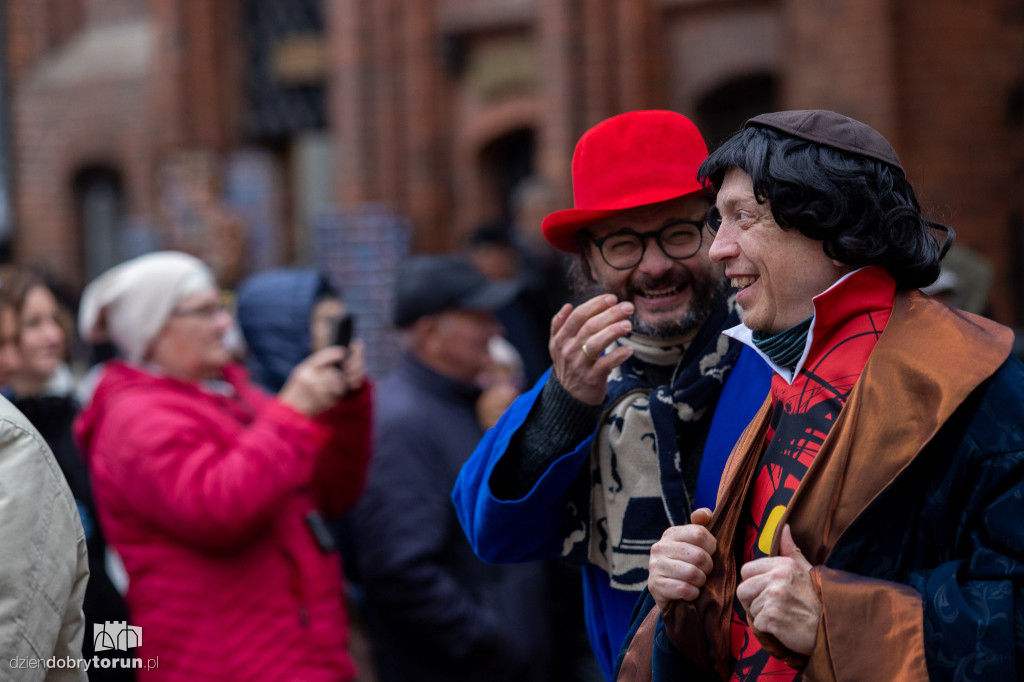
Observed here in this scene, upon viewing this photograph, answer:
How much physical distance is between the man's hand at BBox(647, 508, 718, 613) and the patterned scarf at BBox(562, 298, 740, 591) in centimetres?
28

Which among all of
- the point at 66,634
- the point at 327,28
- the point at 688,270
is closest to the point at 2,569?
the point at 66,634

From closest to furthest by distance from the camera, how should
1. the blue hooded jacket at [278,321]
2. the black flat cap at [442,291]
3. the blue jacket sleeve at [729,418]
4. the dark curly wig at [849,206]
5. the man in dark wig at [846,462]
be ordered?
the man in dark wig at [846,462], the dark curly wig at [849,206], the blue jacket sleeve at [729,418], the black flat cap at [442,291], the blue hooded jacket at [278,321]

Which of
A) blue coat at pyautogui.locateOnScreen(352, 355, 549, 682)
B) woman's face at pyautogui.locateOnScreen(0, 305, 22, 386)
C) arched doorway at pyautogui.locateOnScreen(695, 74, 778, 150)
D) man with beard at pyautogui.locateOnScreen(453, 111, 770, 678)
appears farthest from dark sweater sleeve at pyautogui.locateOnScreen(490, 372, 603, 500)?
arched doorway at pyautogui.locateOnScreen(695, 74, 778, 150)

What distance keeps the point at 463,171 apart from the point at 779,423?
9.13 metres

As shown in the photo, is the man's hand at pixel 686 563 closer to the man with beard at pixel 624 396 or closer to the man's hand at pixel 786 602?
the man's hand at pixel 786 602

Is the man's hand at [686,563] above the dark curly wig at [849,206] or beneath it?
beneath

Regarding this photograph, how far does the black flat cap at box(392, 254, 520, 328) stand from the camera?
407cm

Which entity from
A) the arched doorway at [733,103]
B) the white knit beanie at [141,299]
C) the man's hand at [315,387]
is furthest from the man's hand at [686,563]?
the arched doorway at [733,103]

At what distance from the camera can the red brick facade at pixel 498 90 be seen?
6.34 meters

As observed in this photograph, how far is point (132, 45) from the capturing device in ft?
50.6

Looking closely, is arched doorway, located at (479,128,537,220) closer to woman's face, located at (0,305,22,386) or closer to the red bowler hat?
woman's face, located at (0,305,22,386)

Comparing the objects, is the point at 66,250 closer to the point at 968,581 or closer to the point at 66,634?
the point at 66,634

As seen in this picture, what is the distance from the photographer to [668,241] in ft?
7.29

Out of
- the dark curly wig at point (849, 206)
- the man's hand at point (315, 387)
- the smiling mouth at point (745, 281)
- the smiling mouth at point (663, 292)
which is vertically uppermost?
the dark curly wig at point (849, 206)
